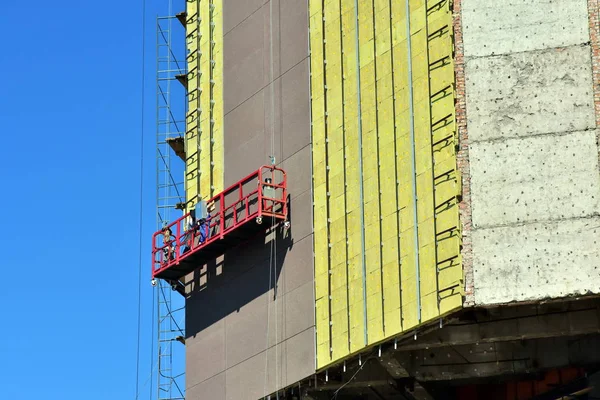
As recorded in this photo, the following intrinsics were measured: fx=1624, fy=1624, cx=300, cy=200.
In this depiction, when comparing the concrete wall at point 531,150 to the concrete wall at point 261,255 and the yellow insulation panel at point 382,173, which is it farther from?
the concrete wall at point 261,255

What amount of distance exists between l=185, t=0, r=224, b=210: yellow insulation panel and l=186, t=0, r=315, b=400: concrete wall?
0.67m

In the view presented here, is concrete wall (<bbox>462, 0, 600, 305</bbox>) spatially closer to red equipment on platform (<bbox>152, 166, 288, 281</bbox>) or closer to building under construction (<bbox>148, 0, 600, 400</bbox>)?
building under construction (<bbox>148, 0, 600, 400</bbox>)

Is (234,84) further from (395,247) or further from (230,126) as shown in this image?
(395,247)

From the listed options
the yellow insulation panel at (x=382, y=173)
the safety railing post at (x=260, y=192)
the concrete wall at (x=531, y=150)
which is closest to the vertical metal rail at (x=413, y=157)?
the yellow insulation panel at (x=382, y=173)

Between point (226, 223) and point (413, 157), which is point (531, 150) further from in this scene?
point (226, 223)

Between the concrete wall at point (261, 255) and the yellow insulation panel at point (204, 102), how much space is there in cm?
67

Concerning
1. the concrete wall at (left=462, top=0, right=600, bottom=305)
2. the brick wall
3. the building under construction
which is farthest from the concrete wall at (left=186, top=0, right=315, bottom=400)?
the concrete wall at (left=462, top=0, right=600, bottom=305)

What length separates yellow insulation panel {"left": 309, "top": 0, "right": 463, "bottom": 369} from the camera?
59.8 meters

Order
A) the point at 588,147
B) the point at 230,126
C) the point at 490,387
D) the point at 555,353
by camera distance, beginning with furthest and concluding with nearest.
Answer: the point at 230,126 → the point at 490,387 → the point at 555,353 → the point at 588,147

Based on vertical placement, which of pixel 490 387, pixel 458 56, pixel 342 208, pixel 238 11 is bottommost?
pixel 490 387

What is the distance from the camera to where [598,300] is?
193 feet

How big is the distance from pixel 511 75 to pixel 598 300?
886 centimetres

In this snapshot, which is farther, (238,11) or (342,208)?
(238,11)

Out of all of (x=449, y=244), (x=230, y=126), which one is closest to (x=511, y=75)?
(x=449, y=244)
